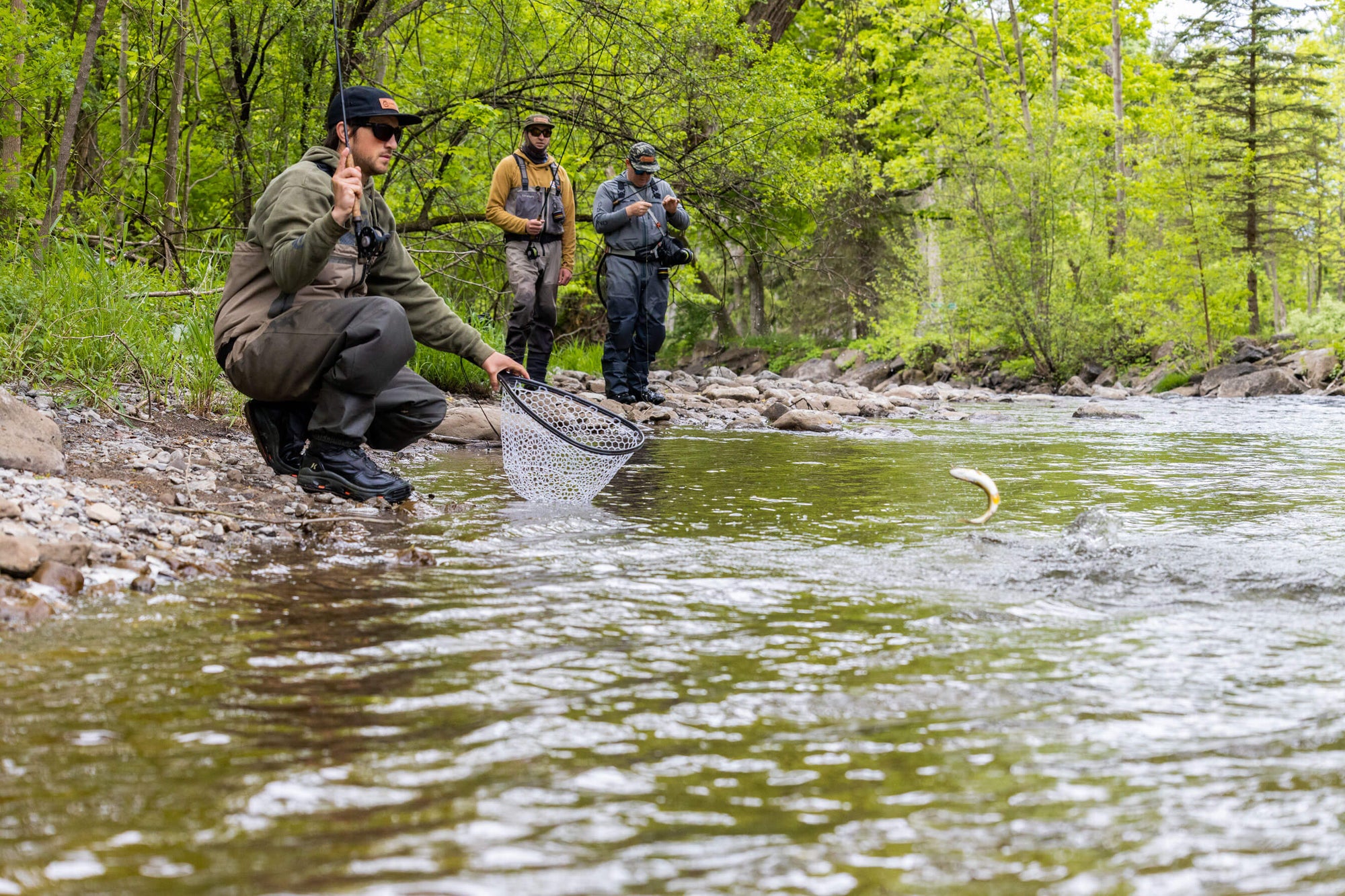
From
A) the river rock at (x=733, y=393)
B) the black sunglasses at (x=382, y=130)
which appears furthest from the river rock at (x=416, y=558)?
the river rock at (x=733, y=393)

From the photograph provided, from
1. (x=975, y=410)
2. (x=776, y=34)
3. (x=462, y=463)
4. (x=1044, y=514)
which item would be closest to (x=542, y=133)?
(x=462, y=463)

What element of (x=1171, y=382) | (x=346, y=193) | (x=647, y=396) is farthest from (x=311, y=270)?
(x=1171, y=382)

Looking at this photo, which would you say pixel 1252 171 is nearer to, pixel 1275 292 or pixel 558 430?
pixel 1275 292

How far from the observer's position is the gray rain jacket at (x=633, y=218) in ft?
31.0

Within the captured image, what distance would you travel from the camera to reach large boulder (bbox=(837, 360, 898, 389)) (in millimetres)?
22828

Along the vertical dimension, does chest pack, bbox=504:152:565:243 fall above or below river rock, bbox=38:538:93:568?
above

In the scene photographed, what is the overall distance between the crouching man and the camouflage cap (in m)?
4.23

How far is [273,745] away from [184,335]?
538 cm

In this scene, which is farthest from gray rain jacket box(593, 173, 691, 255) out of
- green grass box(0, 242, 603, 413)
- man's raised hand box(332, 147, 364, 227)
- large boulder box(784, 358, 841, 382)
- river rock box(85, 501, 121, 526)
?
large boulder box(784, 358, 841, 382)

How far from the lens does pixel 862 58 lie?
2608 cm

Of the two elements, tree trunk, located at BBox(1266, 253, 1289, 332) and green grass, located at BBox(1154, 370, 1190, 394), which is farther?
tree trunk, located at BBox(1266, 253, 1289, 332)

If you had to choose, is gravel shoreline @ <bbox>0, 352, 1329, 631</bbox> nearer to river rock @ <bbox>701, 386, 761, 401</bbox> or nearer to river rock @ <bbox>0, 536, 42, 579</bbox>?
river rock @ <bbox>0, 536, 42, 579</bbox>

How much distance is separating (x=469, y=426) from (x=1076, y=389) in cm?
1272

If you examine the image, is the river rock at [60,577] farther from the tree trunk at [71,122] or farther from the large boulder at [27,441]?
the tree trunk at [71,122]
